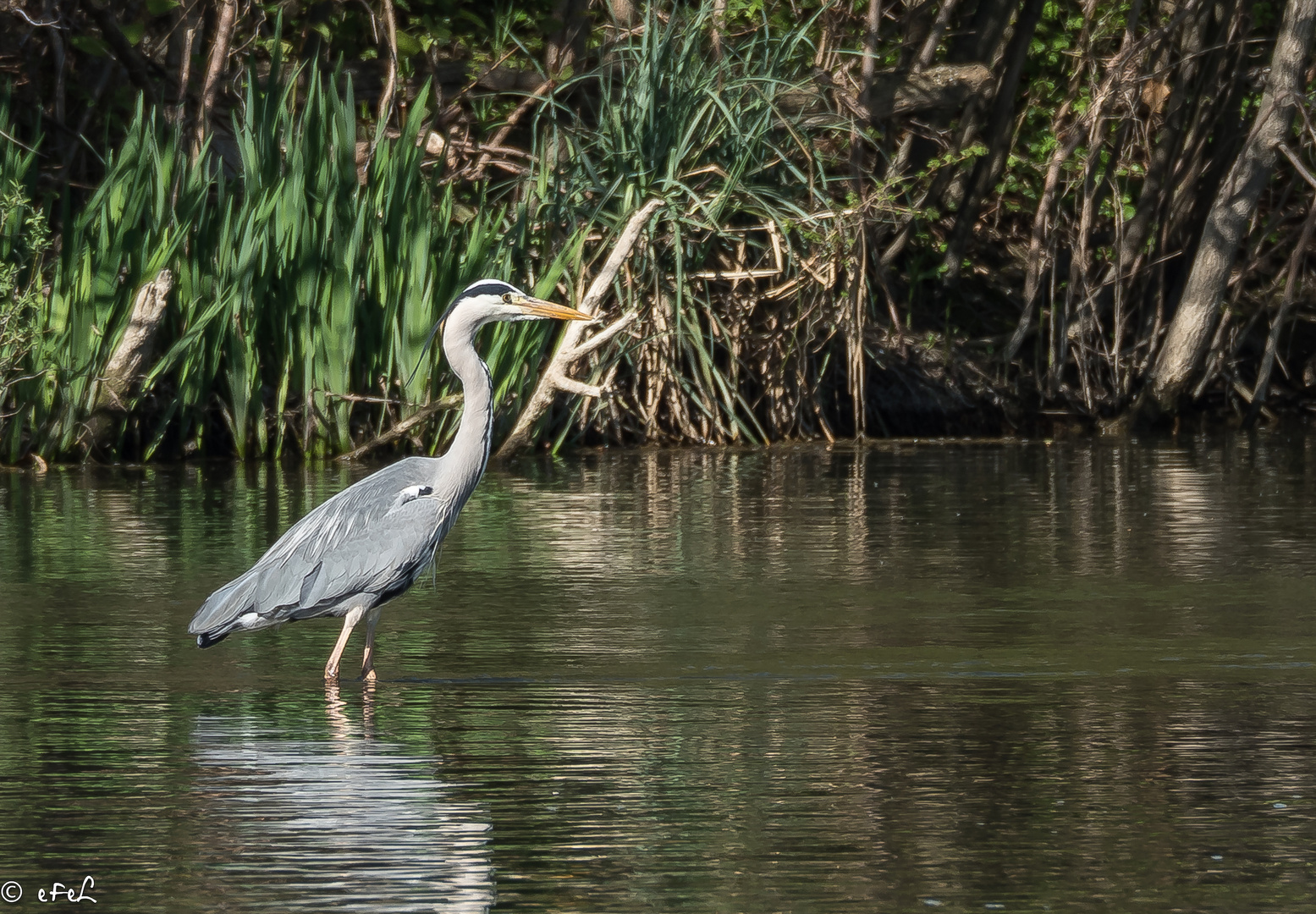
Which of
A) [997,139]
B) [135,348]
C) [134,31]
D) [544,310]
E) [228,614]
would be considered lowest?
[228,614]

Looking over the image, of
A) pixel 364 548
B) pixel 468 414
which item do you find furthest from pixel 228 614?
pixel 468 414

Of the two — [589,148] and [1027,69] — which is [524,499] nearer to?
[589,148]

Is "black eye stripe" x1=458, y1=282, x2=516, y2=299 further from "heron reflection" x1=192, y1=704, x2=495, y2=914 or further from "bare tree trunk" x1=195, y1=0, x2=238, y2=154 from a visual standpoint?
"bare tree trunk" x1=195, y1=0, x2=238, y2=154

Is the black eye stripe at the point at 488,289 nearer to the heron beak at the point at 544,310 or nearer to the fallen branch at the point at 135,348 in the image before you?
the heron beak at the point at 544,310

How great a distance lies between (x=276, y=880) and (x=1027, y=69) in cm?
1470

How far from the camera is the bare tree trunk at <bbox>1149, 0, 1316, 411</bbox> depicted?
15.0 m

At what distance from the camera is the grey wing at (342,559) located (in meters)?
6.33

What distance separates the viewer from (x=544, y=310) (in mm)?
7449

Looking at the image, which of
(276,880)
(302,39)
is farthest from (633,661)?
(302,39)

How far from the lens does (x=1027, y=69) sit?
1766cm

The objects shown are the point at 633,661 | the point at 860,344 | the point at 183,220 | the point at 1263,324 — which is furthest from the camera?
the point at 1263,324

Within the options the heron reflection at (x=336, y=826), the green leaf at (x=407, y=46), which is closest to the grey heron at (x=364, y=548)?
the heron reflection at (x=336, y=826)

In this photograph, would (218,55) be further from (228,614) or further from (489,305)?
(228,614)

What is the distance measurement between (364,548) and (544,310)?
4.45 ft
